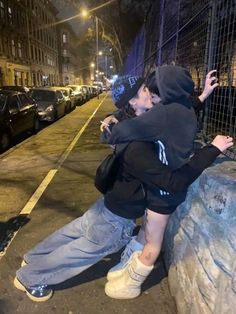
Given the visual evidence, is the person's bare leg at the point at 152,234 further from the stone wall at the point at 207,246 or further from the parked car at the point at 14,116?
the parked car at the point at 14,116

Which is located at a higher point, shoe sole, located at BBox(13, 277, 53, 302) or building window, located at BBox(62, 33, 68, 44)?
building window, located at BBox(62, 33, 68, 44)

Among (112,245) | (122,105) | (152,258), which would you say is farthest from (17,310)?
(122,105)

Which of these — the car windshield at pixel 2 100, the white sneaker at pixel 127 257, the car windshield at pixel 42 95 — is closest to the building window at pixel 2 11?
the car windshield at pixel 42 95

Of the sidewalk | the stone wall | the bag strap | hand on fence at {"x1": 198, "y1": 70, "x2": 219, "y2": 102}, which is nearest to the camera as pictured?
the stone wall

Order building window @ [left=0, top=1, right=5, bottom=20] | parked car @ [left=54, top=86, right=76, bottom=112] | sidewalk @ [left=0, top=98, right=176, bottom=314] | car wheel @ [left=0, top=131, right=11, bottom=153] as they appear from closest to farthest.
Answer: sidewalk @ [left=0, top=98, right=176, bottom=314], car wheel @ [left=0, top=131, right=11, bottom=153], parked car @ [left=54, top=86, right=76, bottom=112], building window @ [left=0, top=1, right=5, bottom=20]

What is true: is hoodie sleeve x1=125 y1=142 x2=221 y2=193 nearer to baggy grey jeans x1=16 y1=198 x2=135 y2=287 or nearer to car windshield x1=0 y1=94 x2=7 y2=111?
baggy grey jeans x1=16 y1=198 x2=135 y2=287

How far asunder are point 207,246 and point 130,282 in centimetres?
85

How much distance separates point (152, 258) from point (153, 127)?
3.54ft

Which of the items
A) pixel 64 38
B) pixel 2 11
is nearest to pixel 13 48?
pixel 2 11

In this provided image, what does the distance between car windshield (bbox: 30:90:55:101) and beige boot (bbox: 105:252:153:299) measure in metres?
14.7

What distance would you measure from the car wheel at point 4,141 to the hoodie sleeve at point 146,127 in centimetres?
762

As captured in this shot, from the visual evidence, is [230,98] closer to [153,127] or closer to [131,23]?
[153,127]

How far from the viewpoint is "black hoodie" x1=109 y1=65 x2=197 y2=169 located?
7.50 ft

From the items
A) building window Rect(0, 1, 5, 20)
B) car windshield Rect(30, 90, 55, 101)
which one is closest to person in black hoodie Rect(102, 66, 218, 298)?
car windshield Rect(30, 90, 55, 101)
